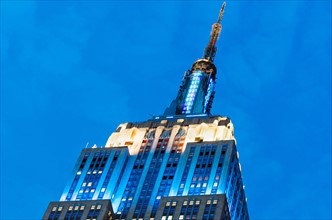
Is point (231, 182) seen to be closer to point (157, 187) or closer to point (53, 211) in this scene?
point (157, 187)

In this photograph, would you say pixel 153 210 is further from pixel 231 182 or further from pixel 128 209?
pixel 231 182

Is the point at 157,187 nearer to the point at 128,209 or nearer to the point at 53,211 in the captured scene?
the point at 128,209

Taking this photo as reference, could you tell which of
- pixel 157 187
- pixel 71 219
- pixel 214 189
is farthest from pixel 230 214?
pixel 71 219

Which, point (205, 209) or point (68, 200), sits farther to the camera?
point (68, 200)

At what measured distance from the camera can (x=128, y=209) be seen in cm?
19512

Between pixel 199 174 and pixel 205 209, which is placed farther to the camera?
pixel 199 174

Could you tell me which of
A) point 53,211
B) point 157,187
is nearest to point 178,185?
point 157,187

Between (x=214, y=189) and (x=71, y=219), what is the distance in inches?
1348

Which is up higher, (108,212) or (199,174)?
(199,174)

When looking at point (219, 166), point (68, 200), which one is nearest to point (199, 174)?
point (219, 166)

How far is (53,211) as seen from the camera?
634 feet

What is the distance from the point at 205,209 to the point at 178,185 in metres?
16.6

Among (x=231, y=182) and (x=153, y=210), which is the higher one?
(x=231, y=182)

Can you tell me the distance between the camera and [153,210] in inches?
7564
